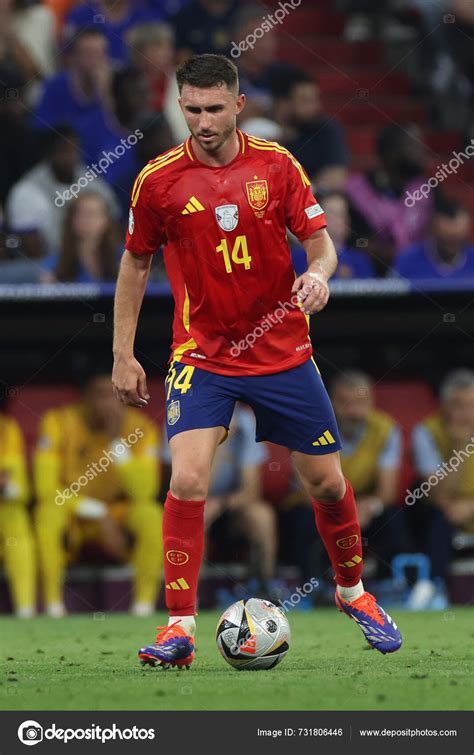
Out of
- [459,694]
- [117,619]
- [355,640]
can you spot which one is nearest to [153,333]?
[117,619]

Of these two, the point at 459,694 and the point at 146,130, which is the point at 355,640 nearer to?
the point at 459,694

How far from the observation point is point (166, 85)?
11.9 meters

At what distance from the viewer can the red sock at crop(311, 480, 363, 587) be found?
6027 millimetres

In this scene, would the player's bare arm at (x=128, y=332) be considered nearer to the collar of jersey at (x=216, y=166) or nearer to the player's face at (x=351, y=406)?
the collar of jersey at (x=216, y=166)

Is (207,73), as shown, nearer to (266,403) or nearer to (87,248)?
(266,403)

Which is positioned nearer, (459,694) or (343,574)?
(459,694)

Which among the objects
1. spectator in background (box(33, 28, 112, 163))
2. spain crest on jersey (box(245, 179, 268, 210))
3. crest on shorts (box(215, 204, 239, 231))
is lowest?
spectator in background (box(33, 28, 112, 163))

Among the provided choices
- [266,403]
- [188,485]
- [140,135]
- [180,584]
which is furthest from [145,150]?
[180,584]

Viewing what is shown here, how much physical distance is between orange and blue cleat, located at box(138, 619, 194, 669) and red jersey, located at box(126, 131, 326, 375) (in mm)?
1026

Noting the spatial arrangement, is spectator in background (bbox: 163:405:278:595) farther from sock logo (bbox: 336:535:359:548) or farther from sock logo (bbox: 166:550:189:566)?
sock logo (bbox: 166:550:189:566)

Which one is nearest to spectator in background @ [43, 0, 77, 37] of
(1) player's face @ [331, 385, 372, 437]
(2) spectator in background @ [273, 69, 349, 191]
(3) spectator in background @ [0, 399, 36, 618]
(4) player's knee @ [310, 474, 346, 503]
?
(2) spectator in background @ [273, 69, 349, 191]

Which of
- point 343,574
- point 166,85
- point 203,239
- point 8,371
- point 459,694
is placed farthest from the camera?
point 166,85
